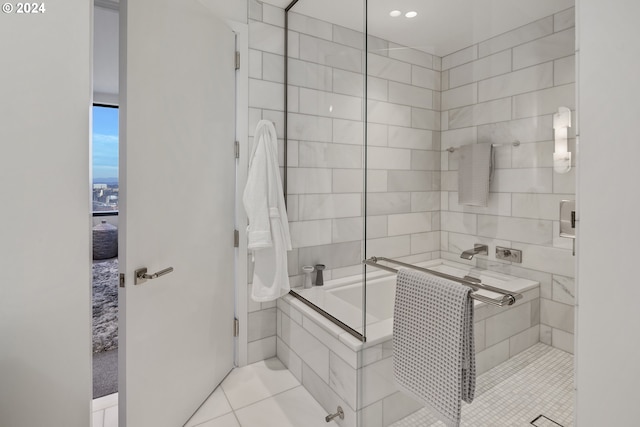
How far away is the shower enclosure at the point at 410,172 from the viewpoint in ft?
2.94

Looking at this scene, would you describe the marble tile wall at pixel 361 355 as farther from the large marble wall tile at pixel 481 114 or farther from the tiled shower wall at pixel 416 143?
the large marble wall tile at pixel 481 114

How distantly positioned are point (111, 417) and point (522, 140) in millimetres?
2215

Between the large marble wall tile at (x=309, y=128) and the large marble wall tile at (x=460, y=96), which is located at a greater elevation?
the large marble wall tile at (x=309, y=128)

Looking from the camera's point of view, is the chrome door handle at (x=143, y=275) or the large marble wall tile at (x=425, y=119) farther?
the chrome door handle at (x=143, y=275)

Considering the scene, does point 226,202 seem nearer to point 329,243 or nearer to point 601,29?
point 329,243

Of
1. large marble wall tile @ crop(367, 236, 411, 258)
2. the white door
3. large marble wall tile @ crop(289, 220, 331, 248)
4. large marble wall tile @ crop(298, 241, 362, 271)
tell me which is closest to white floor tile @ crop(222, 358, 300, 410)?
the white door

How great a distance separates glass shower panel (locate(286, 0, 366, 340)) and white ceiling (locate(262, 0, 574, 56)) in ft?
0.29

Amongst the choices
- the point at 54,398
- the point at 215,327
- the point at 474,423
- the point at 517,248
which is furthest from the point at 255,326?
the point at 517,248

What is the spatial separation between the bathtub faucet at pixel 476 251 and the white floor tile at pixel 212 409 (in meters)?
1.47

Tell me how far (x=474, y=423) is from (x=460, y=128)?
1.03m

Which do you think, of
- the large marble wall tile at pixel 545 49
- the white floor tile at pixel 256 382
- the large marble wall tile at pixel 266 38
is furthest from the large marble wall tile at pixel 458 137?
the white floor tile at pixel 256 382

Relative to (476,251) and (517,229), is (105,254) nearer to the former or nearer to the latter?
(476,251)

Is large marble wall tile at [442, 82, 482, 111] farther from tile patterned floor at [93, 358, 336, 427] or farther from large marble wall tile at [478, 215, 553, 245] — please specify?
tile patterned floor at [93, 358, 336, 427]

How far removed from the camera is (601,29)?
69 centimetres
